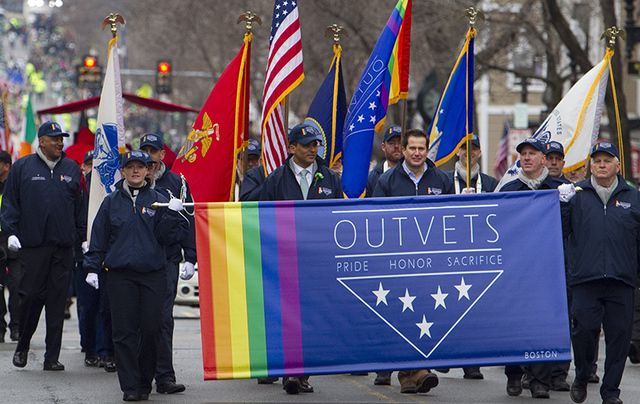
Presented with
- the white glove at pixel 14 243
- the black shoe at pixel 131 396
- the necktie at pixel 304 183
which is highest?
the necktie at pixel 304 183

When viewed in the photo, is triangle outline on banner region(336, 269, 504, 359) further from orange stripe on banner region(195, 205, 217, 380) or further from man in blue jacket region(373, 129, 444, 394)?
man in blue jacket region(373, 129, 444, 394)

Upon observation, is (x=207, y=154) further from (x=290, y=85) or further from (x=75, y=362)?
(x=75, y=362)

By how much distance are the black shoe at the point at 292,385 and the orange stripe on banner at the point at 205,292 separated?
142 centimetres

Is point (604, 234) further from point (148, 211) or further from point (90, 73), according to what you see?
point (90, 73)

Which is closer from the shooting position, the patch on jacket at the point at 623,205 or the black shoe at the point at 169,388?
the patch on jacket at the point at 623,205

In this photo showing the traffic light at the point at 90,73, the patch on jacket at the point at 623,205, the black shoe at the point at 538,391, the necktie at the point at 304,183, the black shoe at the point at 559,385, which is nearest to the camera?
the patch on jacket at the point at 623,205

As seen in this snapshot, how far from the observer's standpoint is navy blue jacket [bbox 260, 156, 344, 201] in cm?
1273

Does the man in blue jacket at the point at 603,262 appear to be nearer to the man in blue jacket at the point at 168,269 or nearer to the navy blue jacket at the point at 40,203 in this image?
the man in blue jacket at the point at 168,269

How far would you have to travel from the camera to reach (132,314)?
12000 millimetres

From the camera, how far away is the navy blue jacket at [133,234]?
468 inches

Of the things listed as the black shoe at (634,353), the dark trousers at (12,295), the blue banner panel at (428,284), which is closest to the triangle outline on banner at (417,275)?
the blue banner panel at (428,284)

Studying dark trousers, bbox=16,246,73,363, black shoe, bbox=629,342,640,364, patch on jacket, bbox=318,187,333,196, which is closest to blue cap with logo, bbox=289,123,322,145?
patch on jacket, bbox=318,187,333,196

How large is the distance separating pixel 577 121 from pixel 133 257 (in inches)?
195

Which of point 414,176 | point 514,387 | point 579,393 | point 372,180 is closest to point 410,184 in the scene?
point 414,176
